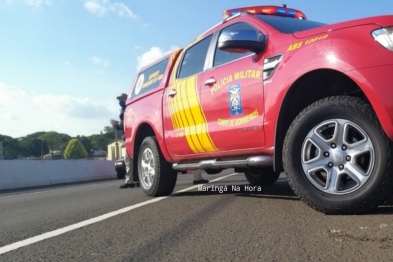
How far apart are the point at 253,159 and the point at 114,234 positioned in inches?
59.2

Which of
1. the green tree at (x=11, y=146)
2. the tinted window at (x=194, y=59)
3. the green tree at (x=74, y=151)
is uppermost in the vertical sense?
the green tree at (x=11, y=146)

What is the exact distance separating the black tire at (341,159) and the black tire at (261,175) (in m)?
2.72

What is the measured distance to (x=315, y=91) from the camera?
3945 millimetres

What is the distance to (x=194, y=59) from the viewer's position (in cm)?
564

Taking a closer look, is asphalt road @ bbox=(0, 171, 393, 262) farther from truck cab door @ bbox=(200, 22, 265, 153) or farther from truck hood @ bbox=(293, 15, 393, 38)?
truck hood @ bbox=(293, 15, 393, 38)

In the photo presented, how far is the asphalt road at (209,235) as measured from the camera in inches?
106

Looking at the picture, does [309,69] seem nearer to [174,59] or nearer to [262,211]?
[262,211]

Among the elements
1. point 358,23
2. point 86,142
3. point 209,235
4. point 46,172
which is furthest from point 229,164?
point 86,142

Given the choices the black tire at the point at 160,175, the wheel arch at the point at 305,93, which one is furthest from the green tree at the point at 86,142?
the wheel arch at the point at 305,93

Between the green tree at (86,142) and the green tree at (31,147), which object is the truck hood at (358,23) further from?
the green tree at (86,142)

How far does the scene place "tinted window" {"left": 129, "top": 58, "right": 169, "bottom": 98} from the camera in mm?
6485

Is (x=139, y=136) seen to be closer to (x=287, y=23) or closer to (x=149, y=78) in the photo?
(x=149, y=78)

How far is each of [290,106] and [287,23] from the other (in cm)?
117

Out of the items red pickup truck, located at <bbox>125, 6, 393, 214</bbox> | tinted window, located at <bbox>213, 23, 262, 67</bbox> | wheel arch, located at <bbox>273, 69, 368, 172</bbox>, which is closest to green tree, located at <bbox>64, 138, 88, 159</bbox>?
red pickup truck, located at <bbox>125, 6, 393, 214</bbox>
